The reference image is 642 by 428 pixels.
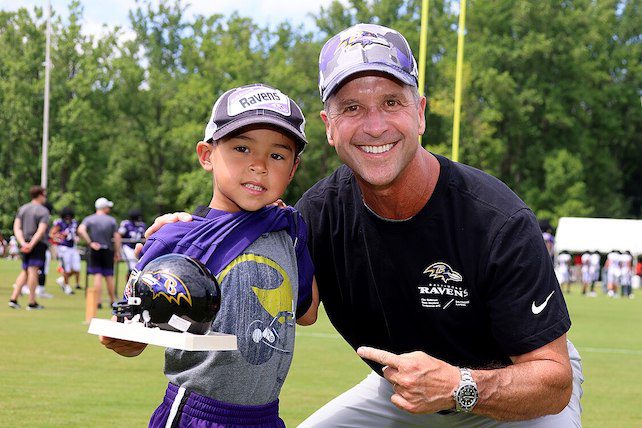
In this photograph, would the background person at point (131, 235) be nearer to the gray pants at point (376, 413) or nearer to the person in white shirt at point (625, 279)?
the gray pants at point (376, 413)

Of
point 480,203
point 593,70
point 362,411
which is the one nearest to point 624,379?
point 362,411

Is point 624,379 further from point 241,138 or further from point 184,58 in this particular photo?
point 184,58

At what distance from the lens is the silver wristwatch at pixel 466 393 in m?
3.67

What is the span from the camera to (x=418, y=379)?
140 inches

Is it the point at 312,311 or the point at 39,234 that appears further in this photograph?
the point at 39,234

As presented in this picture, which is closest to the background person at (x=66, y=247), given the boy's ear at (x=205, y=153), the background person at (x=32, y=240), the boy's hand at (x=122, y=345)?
the background person at (x=32, y=240)

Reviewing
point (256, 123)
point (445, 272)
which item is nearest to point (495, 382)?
point (445, 272)

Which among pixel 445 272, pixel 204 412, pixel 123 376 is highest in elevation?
pixel 445 272

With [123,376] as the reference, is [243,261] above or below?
above

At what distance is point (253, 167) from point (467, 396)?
1.19m

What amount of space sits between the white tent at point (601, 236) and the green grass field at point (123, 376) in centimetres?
2838

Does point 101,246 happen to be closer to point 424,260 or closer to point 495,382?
point 424,260

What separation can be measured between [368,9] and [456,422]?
6525cm

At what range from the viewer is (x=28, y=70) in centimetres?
6375
